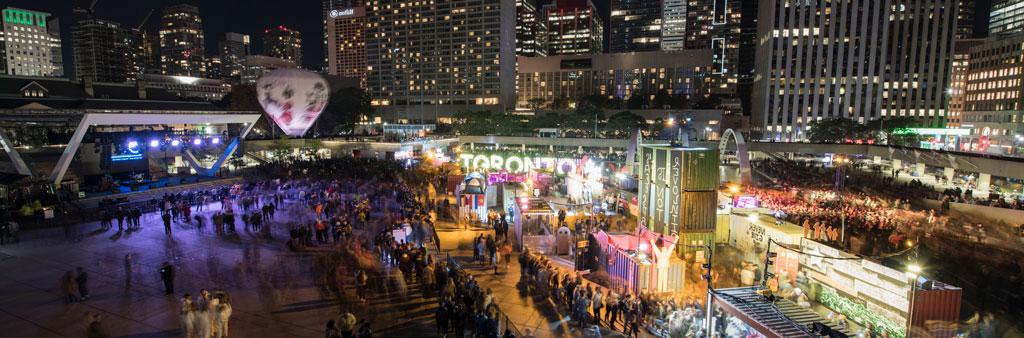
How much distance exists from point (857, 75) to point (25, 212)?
304 ft

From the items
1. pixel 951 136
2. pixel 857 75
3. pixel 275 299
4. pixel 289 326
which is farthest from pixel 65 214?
pixel 857 75

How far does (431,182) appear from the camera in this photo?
30875 millimetres

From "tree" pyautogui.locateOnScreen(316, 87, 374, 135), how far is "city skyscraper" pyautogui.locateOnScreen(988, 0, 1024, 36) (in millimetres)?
141631

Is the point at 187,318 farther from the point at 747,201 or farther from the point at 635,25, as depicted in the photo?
the point at 635,25

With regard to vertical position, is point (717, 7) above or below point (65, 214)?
above

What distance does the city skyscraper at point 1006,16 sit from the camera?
373 feet

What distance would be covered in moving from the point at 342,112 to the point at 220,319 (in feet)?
207

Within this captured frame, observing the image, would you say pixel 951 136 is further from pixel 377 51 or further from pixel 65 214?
pixel 377 51

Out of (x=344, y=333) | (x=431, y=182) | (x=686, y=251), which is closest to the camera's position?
(x=344, y=333)

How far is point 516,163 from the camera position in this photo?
96.9 ft

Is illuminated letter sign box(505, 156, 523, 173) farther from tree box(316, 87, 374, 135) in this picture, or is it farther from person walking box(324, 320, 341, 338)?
tree box(316, 87, 374, 135)

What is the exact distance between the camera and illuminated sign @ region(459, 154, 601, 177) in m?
29.2

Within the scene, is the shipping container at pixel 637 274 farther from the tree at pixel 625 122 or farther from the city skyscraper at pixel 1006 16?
the city skyscraper at pixel 1006 16

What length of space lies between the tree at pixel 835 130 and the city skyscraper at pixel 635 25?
344 feet
